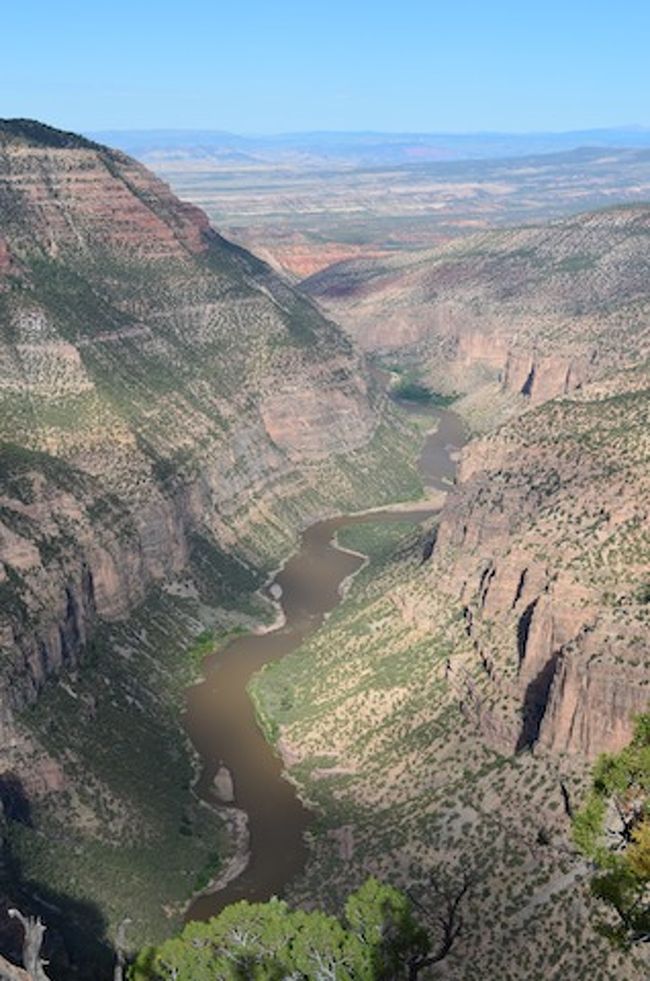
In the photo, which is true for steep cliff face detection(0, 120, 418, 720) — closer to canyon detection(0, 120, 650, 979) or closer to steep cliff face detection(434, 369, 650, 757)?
canyon detection(0, 120, 650, 979)

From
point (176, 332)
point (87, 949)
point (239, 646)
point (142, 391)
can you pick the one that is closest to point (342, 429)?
point (176, 332)

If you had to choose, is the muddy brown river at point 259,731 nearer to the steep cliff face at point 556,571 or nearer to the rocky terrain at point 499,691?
the rocky terrain at point 499,691

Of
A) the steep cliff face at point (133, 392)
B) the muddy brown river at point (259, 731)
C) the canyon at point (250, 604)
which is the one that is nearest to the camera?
the canyon at point (250, 604)

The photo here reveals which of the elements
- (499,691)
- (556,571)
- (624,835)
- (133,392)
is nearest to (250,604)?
(133,392)

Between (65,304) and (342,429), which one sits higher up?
(65,304)

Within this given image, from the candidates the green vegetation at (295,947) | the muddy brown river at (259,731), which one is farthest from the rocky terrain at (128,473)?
the green vegetation at (295,947)

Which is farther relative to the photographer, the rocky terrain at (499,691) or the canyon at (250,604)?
the canyon at (250,604)

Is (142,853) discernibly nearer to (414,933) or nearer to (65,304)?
(414,933)
